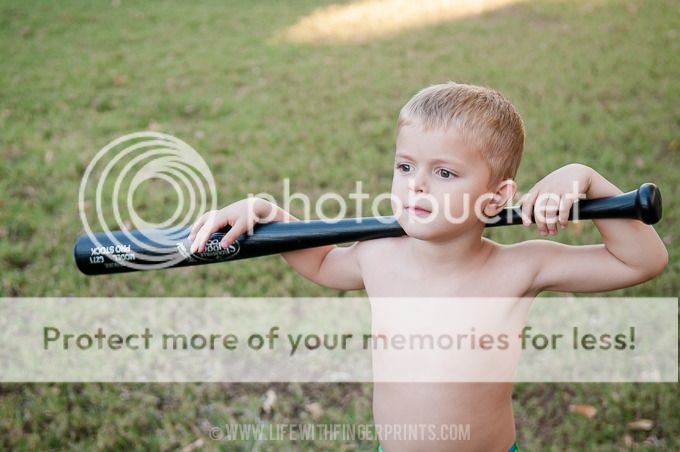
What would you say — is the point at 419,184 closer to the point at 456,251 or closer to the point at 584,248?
the point at 456,251

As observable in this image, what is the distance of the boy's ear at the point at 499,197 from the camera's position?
66.5 inches

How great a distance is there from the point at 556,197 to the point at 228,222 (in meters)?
0.86

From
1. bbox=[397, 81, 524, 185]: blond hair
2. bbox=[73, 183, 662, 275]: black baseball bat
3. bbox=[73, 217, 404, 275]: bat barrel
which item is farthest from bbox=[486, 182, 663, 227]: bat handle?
bbox=[73, 217, 404, 275]: bat barrel

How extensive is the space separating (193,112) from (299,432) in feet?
12.3

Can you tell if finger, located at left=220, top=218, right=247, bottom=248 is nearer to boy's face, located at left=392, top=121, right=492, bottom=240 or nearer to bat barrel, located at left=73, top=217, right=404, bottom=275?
bat barrel, located at left=73, top=217, right=404, bottom=275

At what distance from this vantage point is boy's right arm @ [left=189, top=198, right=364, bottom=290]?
181cm

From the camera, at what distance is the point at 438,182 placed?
1.62 meters

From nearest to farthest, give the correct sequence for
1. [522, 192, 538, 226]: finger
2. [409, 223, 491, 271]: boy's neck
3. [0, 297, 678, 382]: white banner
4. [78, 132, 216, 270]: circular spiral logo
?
[522, 192, 538, 226]: finger
[409, 223, 491, 271]: boy's neck
[0, 297, 678, 382]: white banner
[78, 132, 216, 270]: circular spiral logo

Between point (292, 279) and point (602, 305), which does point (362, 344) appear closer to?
point (292, 279)

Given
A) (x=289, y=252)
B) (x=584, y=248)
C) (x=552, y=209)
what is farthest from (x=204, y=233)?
(x=584, y=248)

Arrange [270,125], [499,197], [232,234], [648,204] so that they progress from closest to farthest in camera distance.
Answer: [648,204]
[499,197]
[232,234]
[270,125]

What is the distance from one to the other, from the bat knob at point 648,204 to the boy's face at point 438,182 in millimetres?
350

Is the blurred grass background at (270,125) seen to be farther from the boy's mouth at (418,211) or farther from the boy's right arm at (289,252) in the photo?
the boy's mouth at (418,211)

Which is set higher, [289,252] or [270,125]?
[270,125]
